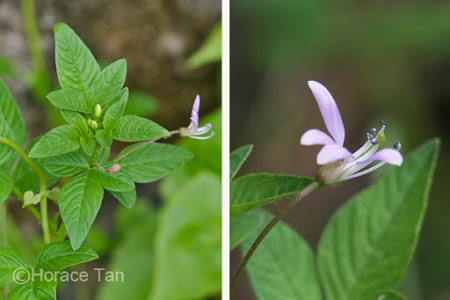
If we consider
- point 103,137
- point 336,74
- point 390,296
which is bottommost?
point 390,296

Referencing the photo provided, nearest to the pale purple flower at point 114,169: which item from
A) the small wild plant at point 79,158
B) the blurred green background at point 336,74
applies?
the small wild plant at point 79,158

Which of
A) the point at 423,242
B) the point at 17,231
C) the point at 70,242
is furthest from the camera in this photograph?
the point at 423,242

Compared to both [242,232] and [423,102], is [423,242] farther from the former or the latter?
[242,232]

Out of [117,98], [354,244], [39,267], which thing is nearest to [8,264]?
[39,267]

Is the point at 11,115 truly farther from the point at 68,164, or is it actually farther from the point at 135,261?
the point at 135,261

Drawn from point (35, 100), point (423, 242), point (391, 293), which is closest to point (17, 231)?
point (35, 100)

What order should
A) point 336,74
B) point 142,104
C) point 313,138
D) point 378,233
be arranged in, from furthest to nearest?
1. point 336,74
2. point 142,104
3. point 378,233
4. point 313,138

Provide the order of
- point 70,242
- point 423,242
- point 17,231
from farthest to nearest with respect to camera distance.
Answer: point 423,242 < point 17,231 < point 70,242
